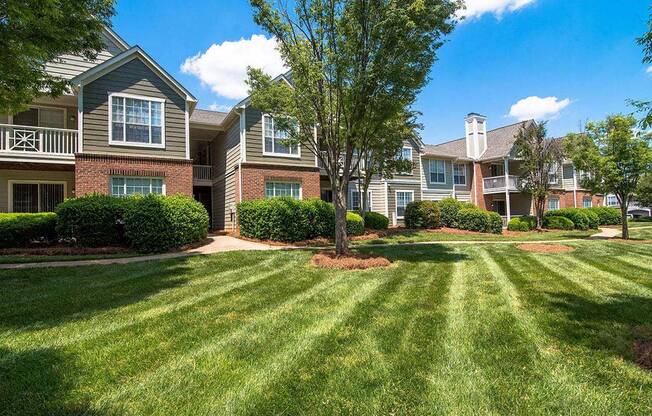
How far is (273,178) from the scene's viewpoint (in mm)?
17516

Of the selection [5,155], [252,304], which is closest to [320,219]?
[252,304]

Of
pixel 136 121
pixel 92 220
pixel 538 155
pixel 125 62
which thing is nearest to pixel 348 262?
pixel 92 220

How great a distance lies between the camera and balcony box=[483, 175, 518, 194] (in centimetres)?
2859

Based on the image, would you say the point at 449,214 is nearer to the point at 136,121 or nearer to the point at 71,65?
the point at 136,121

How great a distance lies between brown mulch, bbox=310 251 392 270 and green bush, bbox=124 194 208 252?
499 cm

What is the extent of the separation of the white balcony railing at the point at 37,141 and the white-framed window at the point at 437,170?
77.3 feet

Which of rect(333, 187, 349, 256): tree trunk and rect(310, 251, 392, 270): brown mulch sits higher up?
rect(333, 187, 349, 256): tree trunk

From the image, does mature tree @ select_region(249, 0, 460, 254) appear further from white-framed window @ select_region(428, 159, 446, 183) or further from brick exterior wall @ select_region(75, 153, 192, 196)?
white-framed window @ select_region(428, 159, 446, 183)

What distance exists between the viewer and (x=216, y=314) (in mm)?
5293

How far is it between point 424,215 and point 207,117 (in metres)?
14.4

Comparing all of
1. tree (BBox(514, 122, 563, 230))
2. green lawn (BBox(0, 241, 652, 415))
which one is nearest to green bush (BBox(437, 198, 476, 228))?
tree (BBox(514, 122, 563, 230))

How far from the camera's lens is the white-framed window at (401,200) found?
2630cm

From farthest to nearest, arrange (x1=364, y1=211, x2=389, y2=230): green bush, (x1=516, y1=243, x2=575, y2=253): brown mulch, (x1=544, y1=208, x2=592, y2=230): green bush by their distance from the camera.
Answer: (x1=544, y1=208, x2=592, y2=230): green bush → (x1=364, y1=211, x2=389, y2=230): green bush → (x1=516, y1=243, x2=575, y2=253): brown mulch

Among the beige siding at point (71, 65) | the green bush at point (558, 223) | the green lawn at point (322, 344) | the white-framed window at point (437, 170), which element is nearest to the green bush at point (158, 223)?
the green lawn at point (322, 344)
